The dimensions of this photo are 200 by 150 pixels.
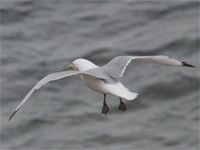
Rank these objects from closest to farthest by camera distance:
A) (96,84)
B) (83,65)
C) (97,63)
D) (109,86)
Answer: (109,86), (96,84), (83,65), (97,63)

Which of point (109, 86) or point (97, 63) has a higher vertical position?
point (109, 86)

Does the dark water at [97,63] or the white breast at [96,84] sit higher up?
the white breast at [96,84]

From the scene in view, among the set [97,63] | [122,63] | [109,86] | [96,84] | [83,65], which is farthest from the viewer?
[97,63]

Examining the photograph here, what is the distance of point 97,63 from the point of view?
13.8 m

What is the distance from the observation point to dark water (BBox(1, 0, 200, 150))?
13070mm

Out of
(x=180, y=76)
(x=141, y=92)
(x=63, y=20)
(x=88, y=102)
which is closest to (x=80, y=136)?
(x=88, y=102)

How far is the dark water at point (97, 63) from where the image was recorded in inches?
515

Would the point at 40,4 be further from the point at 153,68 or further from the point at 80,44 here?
the point at 153,68

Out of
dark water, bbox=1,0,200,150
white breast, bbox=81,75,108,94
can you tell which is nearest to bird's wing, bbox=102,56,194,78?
white breast, bbox=81,75,108,94

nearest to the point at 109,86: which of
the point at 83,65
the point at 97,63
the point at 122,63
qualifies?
the point at 122,63

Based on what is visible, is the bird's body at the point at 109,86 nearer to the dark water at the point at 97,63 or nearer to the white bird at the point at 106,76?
the white bird at the point at 106,76

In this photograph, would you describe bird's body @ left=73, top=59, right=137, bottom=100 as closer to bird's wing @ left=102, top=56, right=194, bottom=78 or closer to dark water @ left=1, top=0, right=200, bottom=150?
bird's wing @ left=102, top=56, right=194, bottom=78

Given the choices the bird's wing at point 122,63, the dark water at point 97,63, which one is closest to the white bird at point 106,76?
the bird's wing at point 122,63

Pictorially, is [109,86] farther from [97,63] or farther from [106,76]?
[97,63]
